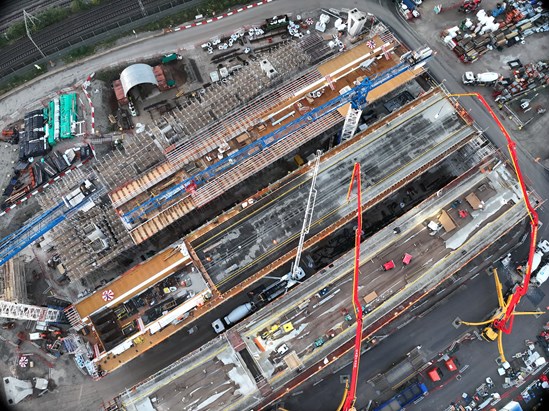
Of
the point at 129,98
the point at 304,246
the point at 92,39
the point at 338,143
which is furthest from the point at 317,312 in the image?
the point at 92,39

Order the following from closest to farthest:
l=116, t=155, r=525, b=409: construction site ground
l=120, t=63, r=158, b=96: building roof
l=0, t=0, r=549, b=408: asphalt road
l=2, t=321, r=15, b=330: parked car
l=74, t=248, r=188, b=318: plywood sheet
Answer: l=116, t=155, r=525, b=409: construction site ground < l=74, t=248, r=188, b=318: plywood sheet < l=2, t=321, r=15, b=330: parked car < l=0, t=0, r=549, b=408: asphalt road < l=120, t=63, r=158, b=96: building roof

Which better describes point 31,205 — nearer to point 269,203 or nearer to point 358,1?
point 269,203

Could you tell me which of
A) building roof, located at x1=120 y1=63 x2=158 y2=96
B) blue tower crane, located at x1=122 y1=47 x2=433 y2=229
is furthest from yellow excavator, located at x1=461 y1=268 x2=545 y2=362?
building roof, located at x1=120 y1=63 x2=158 y2=96

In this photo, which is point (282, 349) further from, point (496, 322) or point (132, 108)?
point (132, 108)

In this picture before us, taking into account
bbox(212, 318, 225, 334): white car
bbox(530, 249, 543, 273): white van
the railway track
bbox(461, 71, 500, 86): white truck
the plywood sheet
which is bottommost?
bbox(530, 249, 543, 273): white van

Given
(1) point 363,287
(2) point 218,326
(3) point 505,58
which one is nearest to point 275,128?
(1) point 363,287

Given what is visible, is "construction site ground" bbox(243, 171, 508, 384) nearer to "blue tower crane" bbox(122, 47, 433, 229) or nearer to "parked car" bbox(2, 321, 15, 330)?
"blue tower crane" bbox(122, 47, 433, 229)
